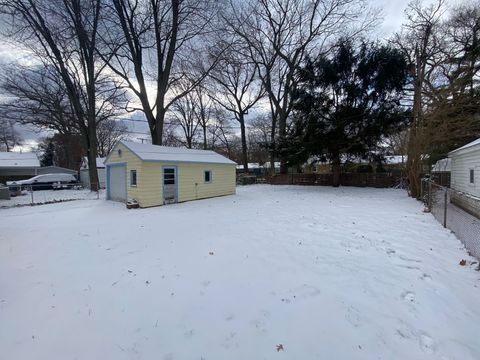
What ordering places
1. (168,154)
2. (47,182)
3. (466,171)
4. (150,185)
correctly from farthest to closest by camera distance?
(47,182) < (168,154) < (150,185) < (466,171)

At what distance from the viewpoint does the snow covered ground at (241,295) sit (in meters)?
2.32

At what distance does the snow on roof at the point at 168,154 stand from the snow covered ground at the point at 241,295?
200 inches

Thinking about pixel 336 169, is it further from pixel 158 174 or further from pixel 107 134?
pixel 107 134

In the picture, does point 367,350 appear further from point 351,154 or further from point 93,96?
point 93,96

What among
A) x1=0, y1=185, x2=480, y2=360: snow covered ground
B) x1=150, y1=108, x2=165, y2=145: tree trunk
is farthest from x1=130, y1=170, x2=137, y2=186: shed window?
x1=150, y1=108, x2=165, y2=145: tree trunk

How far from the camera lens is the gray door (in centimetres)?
1111

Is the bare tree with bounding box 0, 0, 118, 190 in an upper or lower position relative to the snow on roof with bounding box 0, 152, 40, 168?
upper

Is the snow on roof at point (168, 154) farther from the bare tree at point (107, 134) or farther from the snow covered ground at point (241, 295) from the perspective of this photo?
the bare tree at point (107, 134)

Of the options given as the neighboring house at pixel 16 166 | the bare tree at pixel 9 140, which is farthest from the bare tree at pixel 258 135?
the bare tree at pixel 9 140

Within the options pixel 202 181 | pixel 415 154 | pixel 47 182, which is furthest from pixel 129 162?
pixel 47 182

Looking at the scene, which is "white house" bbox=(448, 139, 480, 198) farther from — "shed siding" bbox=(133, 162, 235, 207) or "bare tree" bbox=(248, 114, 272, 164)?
"bare tree" bbox=(248, 114, 272, 164)

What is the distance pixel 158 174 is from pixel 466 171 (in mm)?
13387

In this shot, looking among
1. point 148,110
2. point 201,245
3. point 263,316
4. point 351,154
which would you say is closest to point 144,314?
point 263,316

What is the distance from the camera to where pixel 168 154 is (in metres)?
11.8
